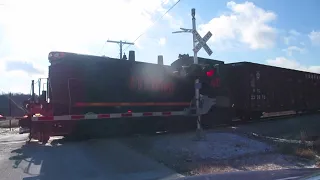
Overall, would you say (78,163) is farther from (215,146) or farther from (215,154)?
(215,146)

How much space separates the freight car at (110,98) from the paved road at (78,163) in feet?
4.64

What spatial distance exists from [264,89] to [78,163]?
16596 millimetres

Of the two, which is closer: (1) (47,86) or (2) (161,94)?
(1) (47,86)

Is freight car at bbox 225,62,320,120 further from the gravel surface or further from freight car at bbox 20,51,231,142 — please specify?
the gravel surface

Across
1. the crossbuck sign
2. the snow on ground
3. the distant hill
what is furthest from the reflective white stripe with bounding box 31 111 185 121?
the crossbuck sign

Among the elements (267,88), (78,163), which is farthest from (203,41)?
(267,88)

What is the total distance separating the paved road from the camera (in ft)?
25.4

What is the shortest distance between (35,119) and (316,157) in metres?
9.98

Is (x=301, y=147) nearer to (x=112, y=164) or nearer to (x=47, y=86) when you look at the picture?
(x=112, y=164)

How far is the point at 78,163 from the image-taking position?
9117mm

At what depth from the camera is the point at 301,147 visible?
11.7 meters

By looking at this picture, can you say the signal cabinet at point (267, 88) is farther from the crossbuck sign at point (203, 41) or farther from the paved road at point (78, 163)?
the paved road at point (78, 163)

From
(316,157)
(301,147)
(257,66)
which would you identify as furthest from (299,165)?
(257,66)

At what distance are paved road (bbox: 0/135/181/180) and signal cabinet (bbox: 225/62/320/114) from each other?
11.0m
